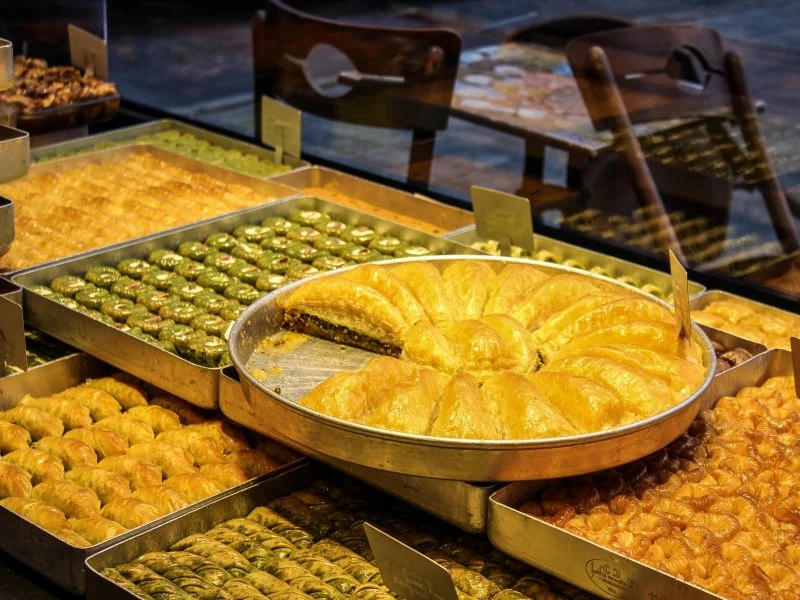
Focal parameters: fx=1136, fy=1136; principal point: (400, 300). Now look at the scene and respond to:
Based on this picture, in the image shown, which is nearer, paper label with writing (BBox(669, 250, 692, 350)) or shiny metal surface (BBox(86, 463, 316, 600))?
shiny metal surface (BBox(86, 463, 316, 600))

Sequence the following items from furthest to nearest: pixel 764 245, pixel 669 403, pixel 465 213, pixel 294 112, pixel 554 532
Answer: pixel 764 245, pixel 294 112, pixel 465 213, pixel 669 403, pixel 554 532

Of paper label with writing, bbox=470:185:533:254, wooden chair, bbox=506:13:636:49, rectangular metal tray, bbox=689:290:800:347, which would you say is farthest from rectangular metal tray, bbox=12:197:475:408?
wooden chair, bbox=506:13:636:49

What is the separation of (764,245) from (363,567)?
3230 millimetres

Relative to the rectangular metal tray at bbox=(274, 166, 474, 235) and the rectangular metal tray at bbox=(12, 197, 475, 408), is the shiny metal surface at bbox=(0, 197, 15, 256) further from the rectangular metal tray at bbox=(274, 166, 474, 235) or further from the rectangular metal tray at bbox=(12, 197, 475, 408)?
the rectangular metal tray at bbox=(274, 166, 474, 235)

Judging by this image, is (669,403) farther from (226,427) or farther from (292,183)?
(292,183)

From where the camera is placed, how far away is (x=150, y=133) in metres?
5.05

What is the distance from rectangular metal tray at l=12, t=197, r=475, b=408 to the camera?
9.09ft

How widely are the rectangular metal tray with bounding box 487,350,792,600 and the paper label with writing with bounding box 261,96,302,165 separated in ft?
8.09

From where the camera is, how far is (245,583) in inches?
89.4

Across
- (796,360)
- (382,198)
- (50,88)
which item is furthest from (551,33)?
(796,360)

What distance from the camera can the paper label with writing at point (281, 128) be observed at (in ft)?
14.6

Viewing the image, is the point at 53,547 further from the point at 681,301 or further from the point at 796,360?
the point at 796,360

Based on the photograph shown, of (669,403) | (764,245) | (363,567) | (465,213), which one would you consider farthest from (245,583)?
(764,245)

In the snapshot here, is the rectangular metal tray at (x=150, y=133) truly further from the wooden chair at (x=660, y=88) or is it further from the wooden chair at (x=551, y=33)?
the wooden chair at (x=551, y=33)
